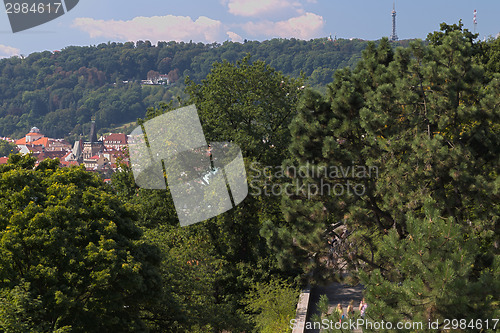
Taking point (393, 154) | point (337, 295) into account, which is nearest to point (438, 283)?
point (393, 154)

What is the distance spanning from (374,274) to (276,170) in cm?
1337

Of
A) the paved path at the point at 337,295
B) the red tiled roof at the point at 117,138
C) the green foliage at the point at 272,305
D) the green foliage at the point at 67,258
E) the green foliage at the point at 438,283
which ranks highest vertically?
the green foliage at the point at 438,283

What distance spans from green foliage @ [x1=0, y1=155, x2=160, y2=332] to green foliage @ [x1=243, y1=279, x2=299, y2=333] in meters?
4.32

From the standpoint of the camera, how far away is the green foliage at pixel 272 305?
54.8ft

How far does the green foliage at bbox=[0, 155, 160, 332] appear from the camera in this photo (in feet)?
38.5

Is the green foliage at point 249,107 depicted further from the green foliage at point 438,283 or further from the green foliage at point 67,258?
the green foliage at point 438,283

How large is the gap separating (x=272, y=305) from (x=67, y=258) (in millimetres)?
7516

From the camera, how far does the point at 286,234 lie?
1650cm

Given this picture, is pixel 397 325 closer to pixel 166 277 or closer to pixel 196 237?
pixel 166 277

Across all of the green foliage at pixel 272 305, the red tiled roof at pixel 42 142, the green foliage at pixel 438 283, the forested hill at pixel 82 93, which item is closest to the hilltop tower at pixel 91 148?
the red tiled roof at pixel 42 142

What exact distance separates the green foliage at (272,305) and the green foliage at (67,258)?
432 centimetres

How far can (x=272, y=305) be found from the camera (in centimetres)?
1783

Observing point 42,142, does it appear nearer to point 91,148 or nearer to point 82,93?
point 91,148

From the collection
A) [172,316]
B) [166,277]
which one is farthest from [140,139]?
[172,316]
